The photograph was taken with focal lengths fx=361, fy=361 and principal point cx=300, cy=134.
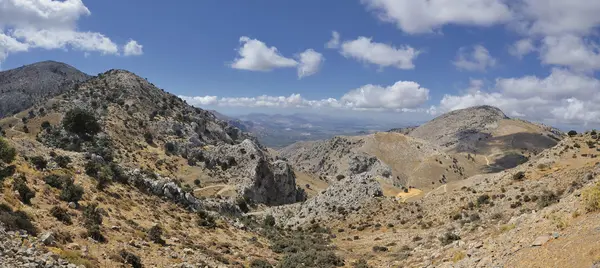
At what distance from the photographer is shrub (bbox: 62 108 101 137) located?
7562cm

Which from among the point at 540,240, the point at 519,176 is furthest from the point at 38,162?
the point at 519,176

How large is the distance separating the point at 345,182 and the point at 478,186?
20.7 m

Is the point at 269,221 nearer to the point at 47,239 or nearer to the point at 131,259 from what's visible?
the point at 131,259

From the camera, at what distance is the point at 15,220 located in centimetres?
1767

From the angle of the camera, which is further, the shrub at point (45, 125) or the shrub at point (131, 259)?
the shrub at point (45, 125)

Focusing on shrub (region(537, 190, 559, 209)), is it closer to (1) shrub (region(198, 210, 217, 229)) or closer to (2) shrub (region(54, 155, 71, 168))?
(1) shrub (region(198, 210, 217, 229))

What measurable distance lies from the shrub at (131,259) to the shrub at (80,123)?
2622 inches

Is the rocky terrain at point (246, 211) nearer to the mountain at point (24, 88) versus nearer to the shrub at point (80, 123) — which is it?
the shrub at point (80, 123)

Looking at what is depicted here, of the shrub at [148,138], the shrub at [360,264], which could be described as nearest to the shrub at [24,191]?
the shrub at [360,264]

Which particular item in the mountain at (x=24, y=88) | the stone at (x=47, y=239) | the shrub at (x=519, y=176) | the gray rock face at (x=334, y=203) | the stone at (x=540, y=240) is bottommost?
the gray rock face at (x=334, y=203)

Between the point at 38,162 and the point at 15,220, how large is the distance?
12730 millimetres

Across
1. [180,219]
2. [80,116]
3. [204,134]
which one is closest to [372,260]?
[180,219]

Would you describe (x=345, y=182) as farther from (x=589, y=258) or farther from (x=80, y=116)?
(x=80, y=116)

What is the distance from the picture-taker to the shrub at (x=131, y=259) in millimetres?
19656
